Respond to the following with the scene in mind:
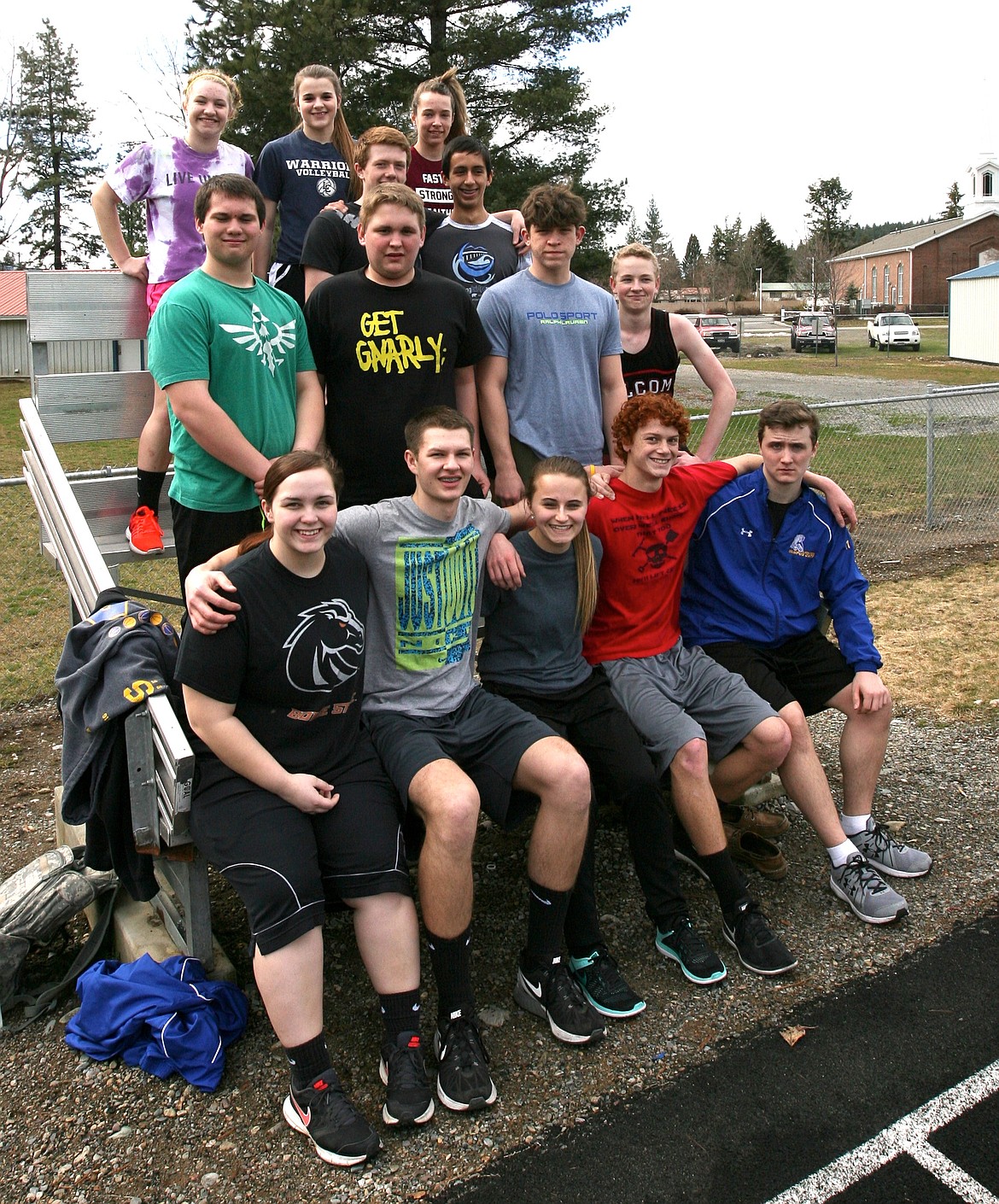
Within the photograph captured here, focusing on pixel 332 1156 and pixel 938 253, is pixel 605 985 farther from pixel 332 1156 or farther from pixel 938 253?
pixel 938 253

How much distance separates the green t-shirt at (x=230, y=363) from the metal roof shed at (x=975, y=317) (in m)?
39.1

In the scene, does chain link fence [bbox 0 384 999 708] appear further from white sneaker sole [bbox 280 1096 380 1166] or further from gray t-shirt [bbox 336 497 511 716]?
white sneaker sole [bbox 280 1096 380 1166]

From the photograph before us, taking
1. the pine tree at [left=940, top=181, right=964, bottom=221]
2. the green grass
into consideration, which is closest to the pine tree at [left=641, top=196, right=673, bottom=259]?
the pine tree at [left=940, top=181, right=964, bottom=221]

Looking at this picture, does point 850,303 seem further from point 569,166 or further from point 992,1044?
point 992,1044

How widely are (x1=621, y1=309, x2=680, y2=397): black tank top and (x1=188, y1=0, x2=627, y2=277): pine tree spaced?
15.0 metres

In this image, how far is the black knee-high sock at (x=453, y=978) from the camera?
313cm

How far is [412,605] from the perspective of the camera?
3.56 metres

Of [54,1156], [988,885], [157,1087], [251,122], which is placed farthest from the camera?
[251,122]

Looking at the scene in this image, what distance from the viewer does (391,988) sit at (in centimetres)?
302

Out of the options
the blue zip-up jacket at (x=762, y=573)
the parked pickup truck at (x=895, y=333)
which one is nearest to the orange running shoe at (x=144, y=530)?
the blue zip-up jacket at (x=762, y=573)

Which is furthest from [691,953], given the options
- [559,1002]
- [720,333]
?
[720,333]

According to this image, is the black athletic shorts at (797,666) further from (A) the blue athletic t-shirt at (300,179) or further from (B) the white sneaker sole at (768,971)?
(A) the blue athletic t-shirt at (300,179)

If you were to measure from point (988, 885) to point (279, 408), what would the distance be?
3317mm

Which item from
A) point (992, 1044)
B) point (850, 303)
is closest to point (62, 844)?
point (992, 1044)
